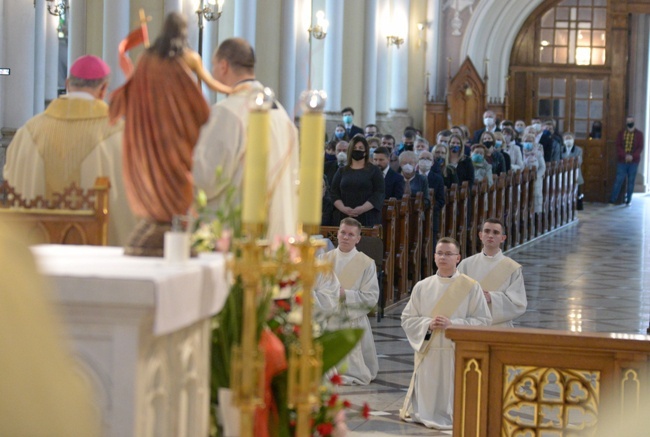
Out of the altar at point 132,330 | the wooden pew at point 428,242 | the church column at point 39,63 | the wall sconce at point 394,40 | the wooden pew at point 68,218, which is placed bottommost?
the wooden pew at point 428,242

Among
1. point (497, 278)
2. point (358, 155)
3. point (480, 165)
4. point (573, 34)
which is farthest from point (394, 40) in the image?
point (497, 278)

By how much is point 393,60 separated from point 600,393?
21423mm

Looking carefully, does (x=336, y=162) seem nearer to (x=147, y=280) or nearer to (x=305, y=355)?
Answer: (x=305, y=355)

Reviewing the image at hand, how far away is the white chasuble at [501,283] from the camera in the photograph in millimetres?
8789

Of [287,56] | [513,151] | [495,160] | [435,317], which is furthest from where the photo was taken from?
[513,151]

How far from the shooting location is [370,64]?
2386 cm

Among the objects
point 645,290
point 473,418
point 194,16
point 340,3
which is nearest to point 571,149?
point 340,3

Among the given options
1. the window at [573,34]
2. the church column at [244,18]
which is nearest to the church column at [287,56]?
the church column at [244,18]

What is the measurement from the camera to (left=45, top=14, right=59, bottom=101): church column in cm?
2066

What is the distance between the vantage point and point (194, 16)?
47.6 feet

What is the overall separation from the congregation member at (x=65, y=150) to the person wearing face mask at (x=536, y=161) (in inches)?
640

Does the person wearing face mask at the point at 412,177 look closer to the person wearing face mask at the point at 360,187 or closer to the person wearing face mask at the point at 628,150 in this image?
the person wearing face mask at the point at 360,187

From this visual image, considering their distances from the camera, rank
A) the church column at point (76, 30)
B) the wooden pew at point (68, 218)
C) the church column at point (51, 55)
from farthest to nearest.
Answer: the church column at point (51, 55), the church column at point (76, 30), the wooden pew at point (68, 218)

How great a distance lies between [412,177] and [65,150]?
1005cm
